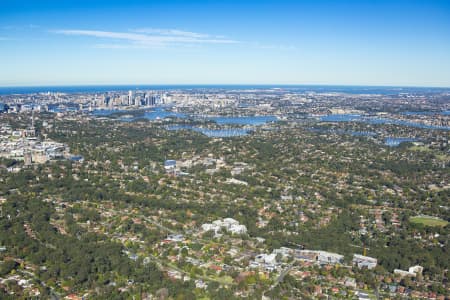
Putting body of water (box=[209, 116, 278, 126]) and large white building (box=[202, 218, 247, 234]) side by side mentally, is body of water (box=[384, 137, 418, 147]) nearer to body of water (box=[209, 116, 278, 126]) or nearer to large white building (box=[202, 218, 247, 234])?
body of water (box=[209, 116, 278, 126])

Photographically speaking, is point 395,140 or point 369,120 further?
point 369,120

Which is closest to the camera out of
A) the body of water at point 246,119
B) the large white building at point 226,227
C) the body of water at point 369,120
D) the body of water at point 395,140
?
the large white building at point 226,227

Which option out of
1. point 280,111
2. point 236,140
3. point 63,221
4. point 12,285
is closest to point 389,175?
point 236,140

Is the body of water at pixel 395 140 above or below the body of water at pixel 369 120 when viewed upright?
below

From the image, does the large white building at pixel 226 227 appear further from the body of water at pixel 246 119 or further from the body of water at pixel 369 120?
the body of water at pixel 369 120

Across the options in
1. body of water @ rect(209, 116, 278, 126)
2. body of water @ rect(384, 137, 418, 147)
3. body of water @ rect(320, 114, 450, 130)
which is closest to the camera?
body of water @ rect(384, 137, 418, 147)

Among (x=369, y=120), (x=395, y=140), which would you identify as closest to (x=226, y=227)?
(x=395, y=140)

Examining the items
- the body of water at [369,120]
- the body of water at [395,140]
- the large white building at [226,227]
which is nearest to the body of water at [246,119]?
the body of water at [369,120]

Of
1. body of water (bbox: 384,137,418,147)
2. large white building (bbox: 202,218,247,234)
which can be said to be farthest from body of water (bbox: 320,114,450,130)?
large white building (bbox: 202,218,247,234)

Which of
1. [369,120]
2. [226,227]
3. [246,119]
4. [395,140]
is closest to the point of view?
[226,227]

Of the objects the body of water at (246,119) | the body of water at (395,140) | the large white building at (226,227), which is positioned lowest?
the large white building at (226,227)

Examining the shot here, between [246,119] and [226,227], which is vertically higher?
[246,119]

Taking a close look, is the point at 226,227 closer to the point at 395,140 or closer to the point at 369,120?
the point at 395,140
